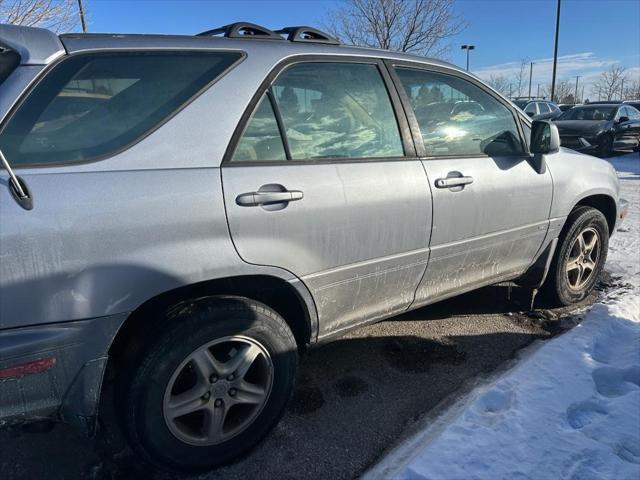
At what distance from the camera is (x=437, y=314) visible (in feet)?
12.9

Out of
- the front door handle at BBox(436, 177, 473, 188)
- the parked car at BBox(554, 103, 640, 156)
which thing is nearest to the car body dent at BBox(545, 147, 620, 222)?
the front door handle at BBox(436, 177, 473, 188)

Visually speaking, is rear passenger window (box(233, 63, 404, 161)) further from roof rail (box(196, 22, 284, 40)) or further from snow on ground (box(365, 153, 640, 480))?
snow on ground (box(365, 153, 640, 480))

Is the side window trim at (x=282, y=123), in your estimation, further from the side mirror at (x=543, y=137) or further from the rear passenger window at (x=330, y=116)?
the side mirror at (x=543, y=137)

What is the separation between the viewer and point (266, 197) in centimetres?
211

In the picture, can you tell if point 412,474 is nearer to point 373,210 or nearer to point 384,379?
point 384,379

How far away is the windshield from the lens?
15445 mm

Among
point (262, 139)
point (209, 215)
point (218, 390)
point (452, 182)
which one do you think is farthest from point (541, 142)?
point (218, 390)

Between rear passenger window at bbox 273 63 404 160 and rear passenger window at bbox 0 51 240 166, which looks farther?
rear passenger window at bbox 273 63 404 160

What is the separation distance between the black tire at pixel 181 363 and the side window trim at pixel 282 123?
0.64m

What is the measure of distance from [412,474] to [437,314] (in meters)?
1.95

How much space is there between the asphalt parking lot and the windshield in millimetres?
13684

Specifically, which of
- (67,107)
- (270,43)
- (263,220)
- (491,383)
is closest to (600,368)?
(491,383)

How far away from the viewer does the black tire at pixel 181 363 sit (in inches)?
77.2

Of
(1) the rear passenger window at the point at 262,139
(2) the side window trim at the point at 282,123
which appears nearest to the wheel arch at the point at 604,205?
(2) the side window trim at the point at 282,123
